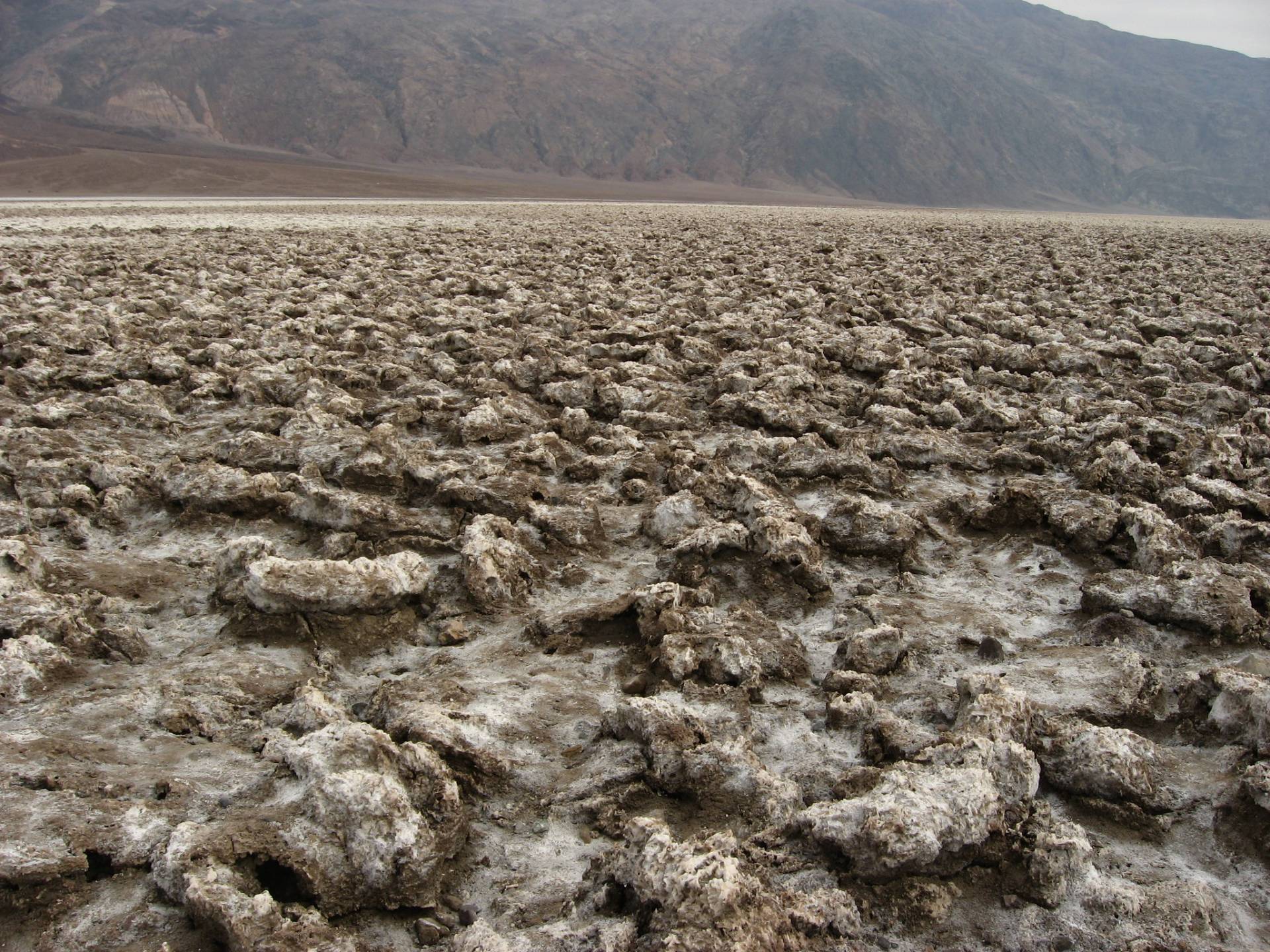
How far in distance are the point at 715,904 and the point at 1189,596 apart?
1680 millimetres

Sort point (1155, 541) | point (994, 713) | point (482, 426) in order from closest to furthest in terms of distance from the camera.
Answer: point (994, 713)
point (1155, 541)
point (482, 426)

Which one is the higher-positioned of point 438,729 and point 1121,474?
point 1121,474

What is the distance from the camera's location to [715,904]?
135cm

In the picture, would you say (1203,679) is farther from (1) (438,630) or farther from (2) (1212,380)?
(2) (1212,380)

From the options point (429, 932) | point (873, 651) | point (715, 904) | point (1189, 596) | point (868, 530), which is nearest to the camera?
point (715, 904)

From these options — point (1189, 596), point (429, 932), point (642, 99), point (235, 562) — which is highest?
point (642, 99)

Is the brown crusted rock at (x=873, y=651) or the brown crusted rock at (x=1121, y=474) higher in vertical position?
the brown crusted rock at (x=1121, y=474)

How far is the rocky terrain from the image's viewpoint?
4.88 ft

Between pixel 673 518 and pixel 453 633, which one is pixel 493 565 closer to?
pixel 453 633

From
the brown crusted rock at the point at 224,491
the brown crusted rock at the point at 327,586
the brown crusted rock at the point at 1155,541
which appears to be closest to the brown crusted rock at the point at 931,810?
the brown crusted rock at the point at 1155,541

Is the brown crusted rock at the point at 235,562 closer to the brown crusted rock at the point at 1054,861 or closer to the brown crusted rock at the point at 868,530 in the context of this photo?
the brown crusted rock at the point at 868,530

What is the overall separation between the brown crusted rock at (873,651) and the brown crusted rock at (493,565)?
938 millimetres

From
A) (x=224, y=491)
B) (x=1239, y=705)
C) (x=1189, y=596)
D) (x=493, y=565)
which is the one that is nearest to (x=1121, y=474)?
(x=1189, y=596)

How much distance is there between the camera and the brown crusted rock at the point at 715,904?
132 centimetres
